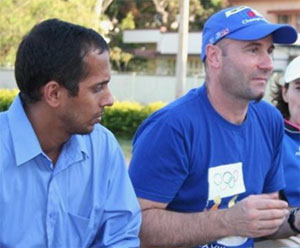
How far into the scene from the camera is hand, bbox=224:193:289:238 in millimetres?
2350

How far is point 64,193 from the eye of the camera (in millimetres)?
2217

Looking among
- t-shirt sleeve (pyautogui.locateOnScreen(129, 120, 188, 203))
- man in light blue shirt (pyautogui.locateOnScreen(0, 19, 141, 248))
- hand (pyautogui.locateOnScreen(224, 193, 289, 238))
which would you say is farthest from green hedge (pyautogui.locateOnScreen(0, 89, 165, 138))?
man in light blue shirt (pyautogui.locateOnScreen(0, 19, 141, 248))

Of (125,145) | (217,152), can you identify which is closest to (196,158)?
(217,152)

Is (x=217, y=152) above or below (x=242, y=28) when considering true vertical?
below

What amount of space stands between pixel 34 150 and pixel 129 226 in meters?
0.49

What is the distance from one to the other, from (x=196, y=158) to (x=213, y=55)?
505 mm

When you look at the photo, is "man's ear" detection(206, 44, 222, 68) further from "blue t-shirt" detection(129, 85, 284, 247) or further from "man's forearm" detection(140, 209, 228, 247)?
"man's forearm" detection(140, 209, 228, 247)

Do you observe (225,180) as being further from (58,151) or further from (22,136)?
(22,136)

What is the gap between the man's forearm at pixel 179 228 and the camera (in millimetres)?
2516

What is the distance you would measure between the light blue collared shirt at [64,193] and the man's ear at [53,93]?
11cm

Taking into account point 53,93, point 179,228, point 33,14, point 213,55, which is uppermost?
point 33,14

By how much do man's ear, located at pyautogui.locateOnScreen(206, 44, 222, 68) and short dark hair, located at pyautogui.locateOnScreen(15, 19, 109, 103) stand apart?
2.39 ft

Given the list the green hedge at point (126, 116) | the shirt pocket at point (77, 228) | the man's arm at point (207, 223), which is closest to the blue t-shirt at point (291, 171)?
the man's arm at point (207, 223)

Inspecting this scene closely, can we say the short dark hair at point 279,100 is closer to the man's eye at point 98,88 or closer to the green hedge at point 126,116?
the man's eye at point 98,88
